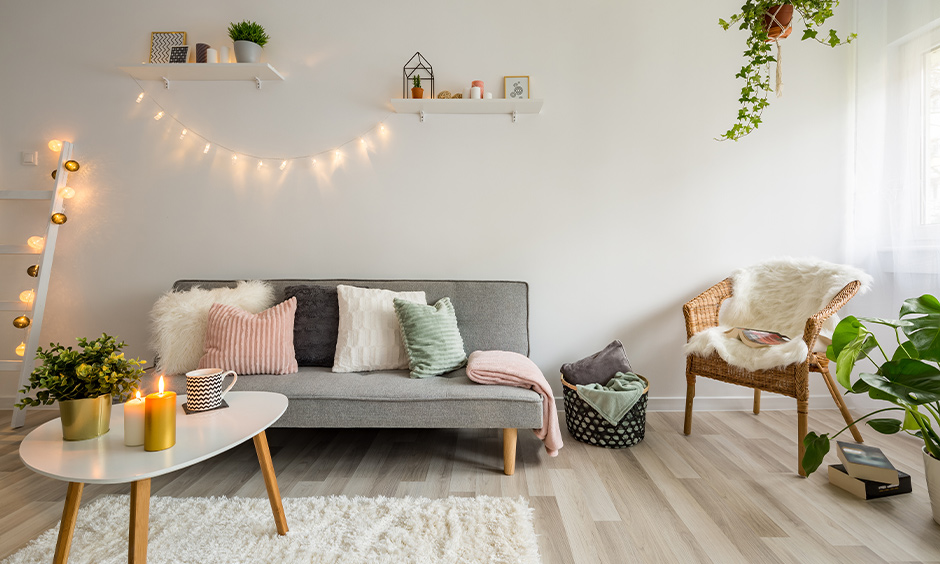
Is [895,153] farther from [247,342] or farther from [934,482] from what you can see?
[247,342]

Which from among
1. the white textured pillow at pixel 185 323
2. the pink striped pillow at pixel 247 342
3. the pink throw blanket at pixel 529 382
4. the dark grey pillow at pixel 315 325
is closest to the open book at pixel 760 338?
the pink throw blanket at pixel 529 382

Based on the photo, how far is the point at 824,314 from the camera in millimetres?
2242

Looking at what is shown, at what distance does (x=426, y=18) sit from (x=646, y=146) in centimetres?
151

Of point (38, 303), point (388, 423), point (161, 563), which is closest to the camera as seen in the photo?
point (161, 563)

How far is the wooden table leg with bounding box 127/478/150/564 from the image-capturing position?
3.73ft

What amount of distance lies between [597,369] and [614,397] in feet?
0.96

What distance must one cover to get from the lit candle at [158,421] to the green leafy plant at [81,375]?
0.15m

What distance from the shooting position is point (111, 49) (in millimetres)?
3002

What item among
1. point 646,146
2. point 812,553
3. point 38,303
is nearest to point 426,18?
point 646,146

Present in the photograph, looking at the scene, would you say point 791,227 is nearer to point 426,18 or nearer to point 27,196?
point 426,18

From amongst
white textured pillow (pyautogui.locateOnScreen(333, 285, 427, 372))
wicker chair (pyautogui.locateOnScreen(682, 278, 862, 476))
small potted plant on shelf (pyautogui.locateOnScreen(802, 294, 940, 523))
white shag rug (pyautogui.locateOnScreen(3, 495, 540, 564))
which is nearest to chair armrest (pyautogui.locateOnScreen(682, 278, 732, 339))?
wicker chair (pyautogui.locateOnScreen(682, 278, 862, 476))

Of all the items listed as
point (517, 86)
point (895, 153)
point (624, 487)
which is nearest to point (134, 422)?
point (624, 487)

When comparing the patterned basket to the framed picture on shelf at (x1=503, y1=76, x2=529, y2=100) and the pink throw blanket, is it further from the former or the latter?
the framed picture on shelf at (x1=503, y1=76, x2=529, y2=100)

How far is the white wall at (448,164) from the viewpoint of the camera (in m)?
2.97
